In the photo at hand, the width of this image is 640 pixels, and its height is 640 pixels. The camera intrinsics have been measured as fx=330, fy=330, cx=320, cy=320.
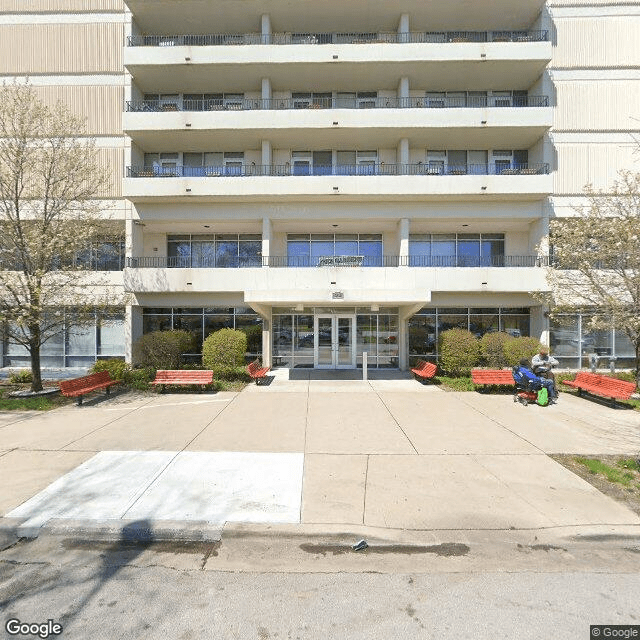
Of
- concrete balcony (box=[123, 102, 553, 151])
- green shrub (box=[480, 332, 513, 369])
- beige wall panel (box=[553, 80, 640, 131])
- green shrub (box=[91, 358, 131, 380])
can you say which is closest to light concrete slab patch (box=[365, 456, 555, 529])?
green shrub (box=[480, 332, 513, 369])

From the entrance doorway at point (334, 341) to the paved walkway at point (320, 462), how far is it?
708cm

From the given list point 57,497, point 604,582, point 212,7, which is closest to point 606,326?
point 604,582

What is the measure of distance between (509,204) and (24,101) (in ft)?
67.4

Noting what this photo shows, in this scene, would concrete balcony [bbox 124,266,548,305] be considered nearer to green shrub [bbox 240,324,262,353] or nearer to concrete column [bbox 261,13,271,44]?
green shrub [bbox 240,324,262,353]

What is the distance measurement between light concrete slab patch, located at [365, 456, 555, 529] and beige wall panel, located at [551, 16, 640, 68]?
22272 millimetres

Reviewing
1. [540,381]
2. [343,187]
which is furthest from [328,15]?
[540,381]

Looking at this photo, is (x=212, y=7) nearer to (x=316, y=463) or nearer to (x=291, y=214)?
(x=291, y=214)

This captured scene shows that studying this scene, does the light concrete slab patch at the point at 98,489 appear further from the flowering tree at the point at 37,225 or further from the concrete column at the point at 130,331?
the concrete column at the point at 130,331

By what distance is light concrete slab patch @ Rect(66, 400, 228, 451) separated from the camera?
688cm

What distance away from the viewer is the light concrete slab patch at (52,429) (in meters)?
7.00

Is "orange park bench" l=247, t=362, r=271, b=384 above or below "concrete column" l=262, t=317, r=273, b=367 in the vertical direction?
below

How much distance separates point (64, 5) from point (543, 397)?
94.2 feet

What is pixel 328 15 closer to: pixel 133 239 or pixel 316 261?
pixel 316 261

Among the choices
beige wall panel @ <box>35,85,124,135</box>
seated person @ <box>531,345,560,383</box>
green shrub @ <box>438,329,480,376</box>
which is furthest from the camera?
beige wall panel @ <box>35,85,124,135</box>
